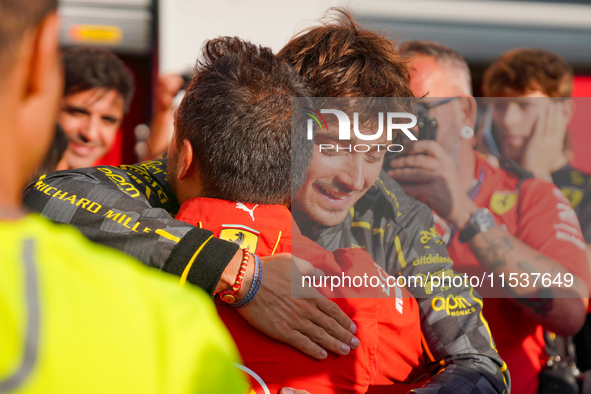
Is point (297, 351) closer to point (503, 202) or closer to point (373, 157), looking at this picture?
point (373, 157)

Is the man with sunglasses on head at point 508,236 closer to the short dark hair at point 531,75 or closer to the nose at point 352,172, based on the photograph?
the nose at point 352,172

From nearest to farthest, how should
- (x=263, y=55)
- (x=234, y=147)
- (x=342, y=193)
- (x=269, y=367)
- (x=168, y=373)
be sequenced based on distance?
(x=168, y=373), (x=269, y=367), (x=234, y=147), (x=263, y=55), (x=342, y=193)

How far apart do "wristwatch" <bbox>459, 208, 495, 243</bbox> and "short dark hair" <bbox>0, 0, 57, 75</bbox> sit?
153cm

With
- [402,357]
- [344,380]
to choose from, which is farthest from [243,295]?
[402,357]

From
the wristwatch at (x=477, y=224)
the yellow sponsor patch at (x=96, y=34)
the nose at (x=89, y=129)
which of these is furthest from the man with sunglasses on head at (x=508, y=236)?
the yellow sponsor patch at (x=96, y=34)

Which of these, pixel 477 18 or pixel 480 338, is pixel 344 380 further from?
pixel 477 18

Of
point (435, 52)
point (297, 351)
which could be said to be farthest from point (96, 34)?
point (297, 351)

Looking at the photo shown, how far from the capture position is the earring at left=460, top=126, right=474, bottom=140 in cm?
200

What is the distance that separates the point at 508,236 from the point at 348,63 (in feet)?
2.57

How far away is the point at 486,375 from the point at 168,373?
1.04m

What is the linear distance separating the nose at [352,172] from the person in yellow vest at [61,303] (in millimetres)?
933

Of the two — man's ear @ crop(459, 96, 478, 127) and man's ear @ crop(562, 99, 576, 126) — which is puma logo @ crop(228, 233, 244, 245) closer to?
man's ear @ crop(459, 96, 478, 127)

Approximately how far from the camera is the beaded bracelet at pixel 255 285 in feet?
3.95

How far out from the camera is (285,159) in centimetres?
132
